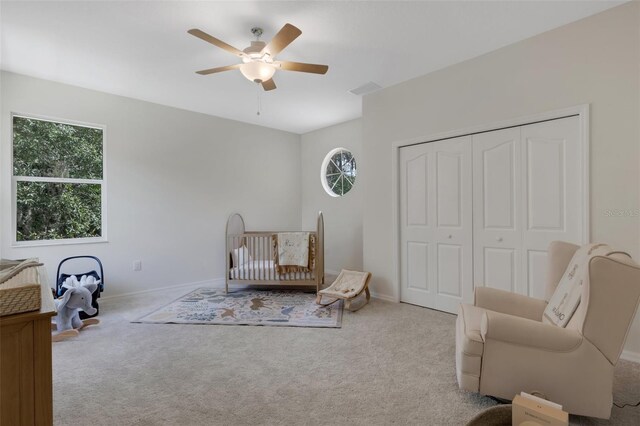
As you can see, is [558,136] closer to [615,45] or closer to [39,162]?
[615,45]

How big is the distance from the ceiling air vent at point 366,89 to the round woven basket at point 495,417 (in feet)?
10.7

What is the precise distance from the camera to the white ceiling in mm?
2299

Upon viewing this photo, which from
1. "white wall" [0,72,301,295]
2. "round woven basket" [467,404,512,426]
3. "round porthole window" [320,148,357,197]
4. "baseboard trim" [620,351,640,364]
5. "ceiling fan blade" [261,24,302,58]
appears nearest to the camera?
"round woven basket" [467,404,512,426]

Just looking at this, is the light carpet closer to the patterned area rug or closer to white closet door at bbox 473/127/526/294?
the patterned area rug

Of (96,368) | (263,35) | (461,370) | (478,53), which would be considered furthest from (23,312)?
(478,53)

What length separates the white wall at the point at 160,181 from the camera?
136 inches

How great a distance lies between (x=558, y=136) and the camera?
2.60m

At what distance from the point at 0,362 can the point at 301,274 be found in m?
3.32

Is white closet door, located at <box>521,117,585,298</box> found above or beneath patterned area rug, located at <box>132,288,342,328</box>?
above

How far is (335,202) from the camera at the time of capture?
5.38 metres

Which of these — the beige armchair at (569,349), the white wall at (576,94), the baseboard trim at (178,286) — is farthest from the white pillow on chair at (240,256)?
the beige armchair at (569,349)

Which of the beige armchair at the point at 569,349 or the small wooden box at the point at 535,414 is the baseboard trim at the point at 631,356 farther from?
the small wooden box at the point at 535,414

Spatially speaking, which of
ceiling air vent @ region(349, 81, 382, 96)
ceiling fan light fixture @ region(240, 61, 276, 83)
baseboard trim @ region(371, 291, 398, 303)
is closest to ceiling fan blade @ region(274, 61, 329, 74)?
ceiling fan light fixture @ region(240, 61, 276, 83)

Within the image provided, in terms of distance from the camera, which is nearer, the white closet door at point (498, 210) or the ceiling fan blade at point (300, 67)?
the ceiling fan blade at point (300, 67)
